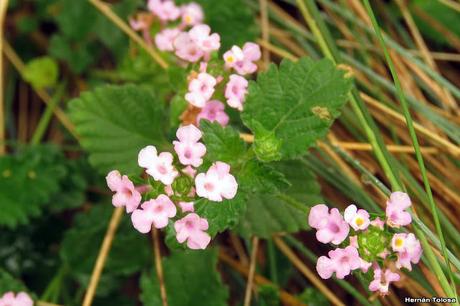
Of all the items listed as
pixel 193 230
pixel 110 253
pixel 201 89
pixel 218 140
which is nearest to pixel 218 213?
pixel 193 230

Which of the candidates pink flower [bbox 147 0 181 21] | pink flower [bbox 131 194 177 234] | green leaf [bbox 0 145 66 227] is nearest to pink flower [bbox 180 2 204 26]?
pink flower [bbox 147 0 181 21]

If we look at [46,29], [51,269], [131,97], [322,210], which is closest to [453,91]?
[322,210]

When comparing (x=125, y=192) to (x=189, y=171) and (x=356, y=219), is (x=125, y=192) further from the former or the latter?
(x=356, y=219)

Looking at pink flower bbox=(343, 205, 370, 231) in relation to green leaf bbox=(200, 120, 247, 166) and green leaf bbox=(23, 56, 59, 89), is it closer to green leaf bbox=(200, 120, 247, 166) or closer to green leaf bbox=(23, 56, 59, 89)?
green leaf bbox=(200, 120, 247, 166)

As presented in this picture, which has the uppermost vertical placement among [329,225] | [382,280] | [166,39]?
[166,39]

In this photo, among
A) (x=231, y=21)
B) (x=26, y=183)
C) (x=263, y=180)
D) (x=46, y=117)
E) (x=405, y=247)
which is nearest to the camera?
(x=405, y=247)
